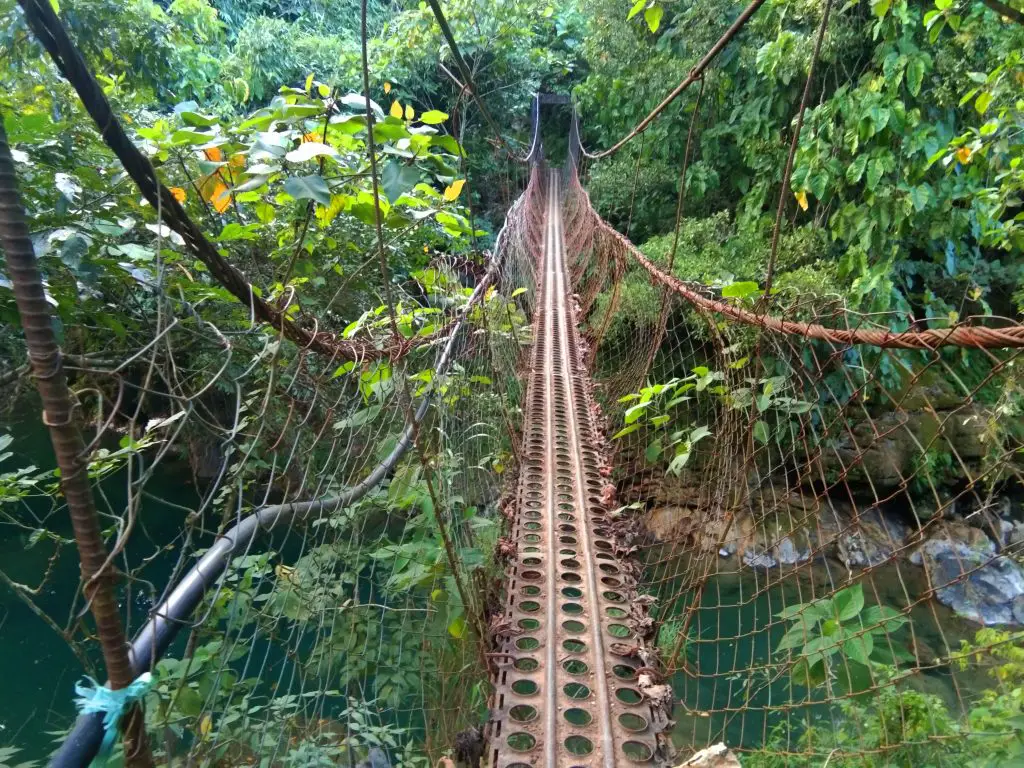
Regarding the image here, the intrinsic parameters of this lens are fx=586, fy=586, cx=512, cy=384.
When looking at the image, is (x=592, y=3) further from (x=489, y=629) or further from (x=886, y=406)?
(x=489, y=629)

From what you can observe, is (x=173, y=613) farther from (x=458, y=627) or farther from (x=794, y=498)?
(x=794, y=498)

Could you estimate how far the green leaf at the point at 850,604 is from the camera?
46.4 inches

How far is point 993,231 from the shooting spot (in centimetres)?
172

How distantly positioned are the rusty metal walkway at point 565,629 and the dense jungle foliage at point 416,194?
121mm

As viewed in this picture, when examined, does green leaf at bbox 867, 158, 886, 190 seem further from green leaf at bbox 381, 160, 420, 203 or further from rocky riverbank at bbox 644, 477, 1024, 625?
green leaf at bbox 381, 160, 420, 203

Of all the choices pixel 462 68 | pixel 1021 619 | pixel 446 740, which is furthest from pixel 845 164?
pixel 446 740

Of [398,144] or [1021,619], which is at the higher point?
[398,144]

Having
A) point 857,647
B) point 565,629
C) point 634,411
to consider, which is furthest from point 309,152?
point 857,647

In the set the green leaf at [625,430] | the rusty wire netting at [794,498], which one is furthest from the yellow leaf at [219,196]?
the green leaf at [625,430]

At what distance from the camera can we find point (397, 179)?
0.69 metres

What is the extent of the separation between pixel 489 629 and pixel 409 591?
26cm

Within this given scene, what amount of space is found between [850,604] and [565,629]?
0.63 metres

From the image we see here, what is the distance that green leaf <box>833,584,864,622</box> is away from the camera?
1.18m

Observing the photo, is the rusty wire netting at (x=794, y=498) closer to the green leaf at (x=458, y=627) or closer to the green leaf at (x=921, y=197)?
the green leaf at (x=458, y=627)
